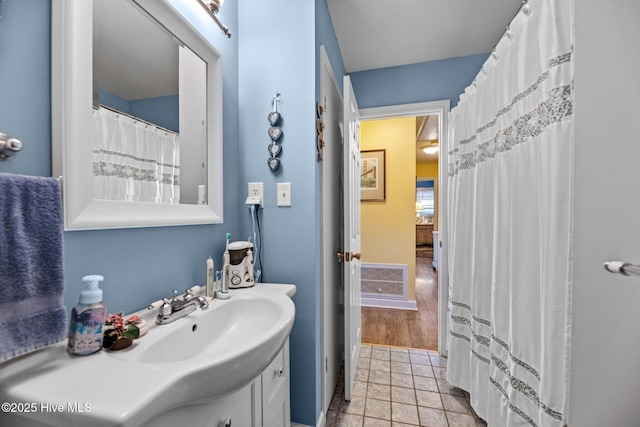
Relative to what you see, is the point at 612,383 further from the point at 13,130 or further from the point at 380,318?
the point at 380,318

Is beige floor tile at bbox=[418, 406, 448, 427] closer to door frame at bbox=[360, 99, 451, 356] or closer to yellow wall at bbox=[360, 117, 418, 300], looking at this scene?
door frame at bbox=[360, 99, 451, 356]

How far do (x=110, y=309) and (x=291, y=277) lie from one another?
74 centimetres

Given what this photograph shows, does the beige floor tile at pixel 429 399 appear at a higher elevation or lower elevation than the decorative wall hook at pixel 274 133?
lower

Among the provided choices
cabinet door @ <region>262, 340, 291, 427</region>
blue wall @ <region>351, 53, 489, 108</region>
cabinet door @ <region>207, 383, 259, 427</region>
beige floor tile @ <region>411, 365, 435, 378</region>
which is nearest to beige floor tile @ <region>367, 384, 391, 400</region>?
beige floor tile @ <region>411, 365, 435, 378</region>

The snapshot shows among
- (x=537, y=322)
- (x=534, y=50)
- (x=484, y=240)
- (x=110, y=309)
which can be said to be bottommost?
(x=537, y=322)

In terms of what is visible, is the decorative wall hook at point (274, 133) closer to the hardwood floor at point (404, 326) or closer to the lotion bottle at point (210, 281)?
the lotion bottle at point (210, 281)

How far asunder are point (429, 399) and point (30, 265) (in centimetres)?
206

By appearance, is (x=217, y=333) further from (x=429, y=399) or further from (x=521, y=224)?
(x=429, y=399)

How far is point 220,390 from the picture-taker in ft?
1.89

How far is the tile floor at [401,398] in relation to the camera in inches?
60.4

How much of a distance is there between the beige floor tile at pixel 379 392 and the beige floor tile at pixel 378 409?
0.12ft

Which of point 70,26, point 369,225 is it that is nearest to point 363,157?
point 369,225

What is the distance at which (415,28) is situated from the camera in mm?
1930

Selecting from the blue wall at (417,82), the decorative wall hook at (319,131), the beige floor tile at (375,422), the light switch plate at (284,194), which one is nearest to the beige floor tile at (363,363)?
the beige floor tile at (375,422)
